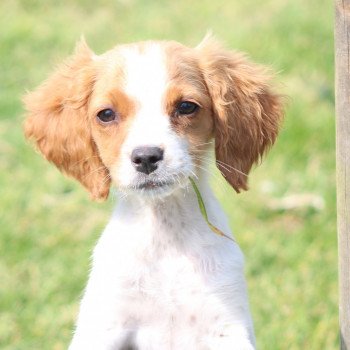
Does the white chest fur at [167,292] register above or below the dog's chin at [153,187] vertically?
below

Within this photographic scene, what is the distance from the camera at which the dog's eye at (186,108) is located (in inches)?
211

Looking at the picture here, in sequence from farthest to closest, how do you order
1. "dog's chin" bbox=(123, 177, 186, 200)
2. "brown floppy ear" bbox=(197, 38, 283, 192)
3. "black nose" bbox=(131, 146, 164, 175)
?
"brown floppy ear" bbox=(197, 38, 283, 192)
"dog's chin" bbox=(123, 177, 186, 200)
"black nose" bbox=(131, 146, 164, 175)

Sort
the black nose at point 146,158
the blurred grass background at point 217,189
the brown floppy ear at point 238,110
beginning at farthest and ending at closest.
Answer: the blurred grass background at point 217,189, the brown floppy ear at point 238,110, the black nose at point 146,158

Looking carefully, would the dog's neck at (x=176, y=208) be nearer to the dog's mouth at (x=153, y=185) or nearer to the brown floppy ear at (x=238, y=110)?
the brown floppy ear at (x=238, y=110)

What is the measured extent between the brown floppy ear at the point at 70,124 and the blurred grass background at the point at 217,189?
1.10 m

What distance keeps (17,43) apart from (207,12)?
2344 mm

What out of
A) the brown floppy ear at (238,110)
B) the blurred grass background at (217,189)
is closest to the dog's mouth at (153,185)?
the brown floppy ear at (238,110)

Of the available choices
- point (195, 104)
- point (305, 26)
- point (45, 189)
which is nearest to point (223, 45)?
point (195, 104)

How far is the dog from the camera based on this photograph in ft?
17.3

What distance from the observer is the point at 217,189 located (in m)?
8.80

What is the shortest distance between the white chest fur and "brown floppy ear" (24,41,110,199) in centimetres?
36

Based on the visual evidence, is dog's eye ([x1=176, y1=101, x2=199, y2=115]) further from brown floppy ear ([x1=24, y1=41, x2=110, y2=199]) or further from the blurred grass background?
the blurred grass background

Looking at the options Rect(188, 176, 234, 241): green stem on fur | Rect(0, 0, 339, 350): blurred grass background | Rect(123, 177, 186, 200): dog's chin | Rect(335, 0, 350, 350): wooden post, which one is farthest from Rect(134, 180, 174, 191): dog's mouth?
Rect(0, 0, 339, 350): blurred grass background

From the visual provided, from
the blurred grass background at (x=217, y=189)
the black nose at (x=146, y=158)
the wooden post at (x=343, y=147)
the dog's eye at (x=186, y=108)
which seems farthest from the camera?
the blurred grass background at (x=217, y=189)
